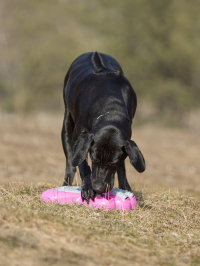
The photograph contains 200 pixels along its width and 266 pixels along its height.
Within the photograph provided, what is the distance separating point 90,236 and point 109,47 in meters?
18.5

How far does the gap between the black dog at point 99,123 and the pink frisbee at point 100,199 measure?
101mm

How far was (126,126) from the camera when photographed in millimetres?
4176

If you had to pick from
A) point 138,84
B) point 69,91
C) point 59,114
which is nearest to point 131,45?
point 138,84

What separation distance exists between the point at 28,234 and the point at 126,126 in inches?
74.9

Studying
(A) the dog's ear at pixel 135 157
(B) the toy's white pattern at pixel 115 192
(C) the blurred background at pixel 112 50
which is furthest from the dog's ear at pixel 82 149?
(C) the blurred background at pixel 112 50

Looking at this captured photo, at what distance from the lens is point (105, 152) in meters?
3.81

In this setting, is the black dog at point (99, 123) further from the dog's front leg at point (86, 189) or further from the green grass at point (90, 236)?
the green grass at point (90, 236)

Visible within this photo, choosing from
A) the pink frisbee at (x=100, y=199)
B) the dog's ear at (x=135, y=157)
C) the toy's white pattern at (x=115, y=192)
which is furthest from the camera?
the toy's white pattern at (x=115, y=192)

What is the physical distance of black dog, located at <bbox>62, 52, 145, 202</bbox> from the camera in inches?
150

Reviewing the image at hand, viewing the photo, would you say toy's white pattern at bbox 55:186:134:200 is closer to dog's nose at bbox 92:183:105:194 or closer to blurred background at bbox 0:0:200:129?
→ dog's nose at bbox 92:183:105:194

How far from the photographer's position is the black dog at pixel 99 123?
382cm

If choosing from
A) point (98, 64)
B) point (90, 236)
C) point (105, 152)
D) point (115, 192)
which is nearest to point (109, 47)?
point (98, 64)

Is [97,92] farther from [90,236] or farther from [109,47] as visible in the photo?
[109,47]

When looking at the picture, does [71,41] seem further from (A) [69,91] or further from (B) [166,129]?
(A) [69,91]
